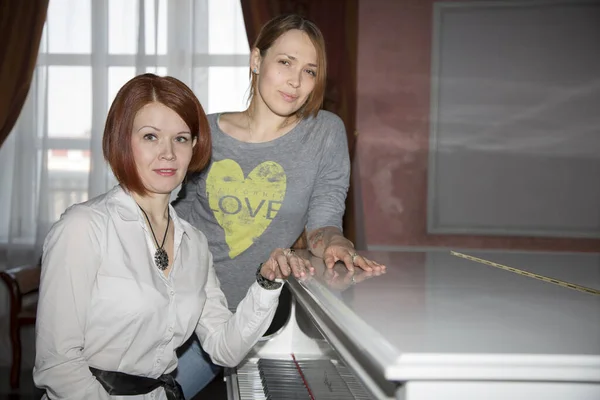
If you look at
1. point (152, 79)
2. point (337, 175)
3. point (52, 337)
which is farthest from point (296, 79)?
point (52, 337)

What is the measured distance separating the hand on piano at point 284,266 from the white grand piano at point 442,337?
0.14 ft

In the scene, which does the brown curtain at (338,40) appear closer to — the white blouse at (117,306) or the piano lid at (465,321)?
the white blouse at (117,306)

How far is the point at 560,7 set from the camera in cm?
501

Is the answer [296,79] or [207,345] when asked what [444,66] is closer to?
[296,79]

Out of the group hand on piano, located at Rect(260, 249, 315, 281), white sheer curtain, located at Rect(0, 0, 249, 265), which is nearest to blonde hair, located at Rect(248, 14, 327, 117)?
hand on piano, located at Rect(260, 249, 315, 281)

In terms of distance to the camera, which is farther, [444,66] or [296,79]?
[444,66]

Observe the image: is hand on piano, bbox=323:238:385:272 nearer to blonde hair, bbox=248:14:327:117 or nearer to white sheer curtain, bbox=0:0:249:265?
blonde hair, bbox=248:14:327:117

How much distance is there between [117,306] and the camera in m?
1.54

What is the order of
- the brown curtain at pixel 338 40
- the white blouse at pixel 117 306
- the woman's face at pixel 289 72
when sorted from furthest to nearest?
the brown curtain at pixel 338 40, the woman's face at pixel 289 72, the white blouse at pixel 117 306

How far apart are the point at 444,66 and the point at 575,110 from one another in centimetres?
109

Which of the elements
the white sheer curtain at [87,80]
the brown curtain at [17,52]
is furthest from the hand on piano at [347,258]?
the brown curtain at [17,52]

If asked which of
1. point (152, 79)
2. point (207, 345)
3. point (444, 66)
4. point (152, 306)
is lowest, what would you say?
point (207, 345)

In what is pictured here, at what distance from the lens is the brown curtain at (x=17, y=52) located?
17.4ft

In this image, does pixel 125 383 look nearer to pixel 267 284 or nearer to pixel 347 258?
pixel 267 284
